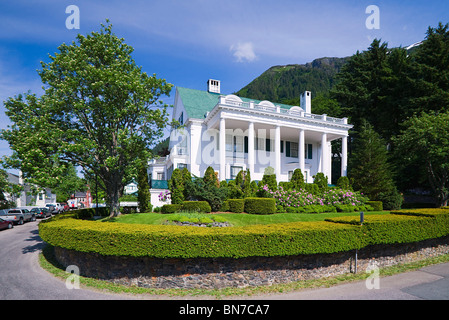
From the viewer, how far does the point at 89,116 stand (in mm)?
13562

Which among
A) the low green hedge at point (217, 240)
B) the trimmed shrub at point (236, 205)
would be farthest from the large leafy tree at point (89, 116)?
the trimmed shrub at point (236, 205)

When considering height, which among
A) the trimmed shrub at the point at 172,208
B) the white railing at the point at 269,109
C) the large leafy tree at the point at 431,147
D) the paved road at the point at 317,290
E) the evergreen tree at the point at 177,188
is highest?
the white railing at the point at 269,109

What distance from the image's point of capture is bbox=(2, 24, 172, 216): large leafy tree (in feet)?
38.3

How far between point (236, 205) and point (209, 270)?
1013 centimetres

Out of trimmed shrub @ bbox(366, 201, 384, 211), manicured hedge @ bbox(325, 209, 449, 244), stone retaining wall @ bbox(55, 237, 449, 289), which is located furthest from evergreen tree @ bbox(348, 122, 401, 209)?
stone retaining wall @ bbox(55, 237, 449, 289)

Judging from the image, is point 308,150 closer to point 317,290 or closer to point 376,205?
point 376,205

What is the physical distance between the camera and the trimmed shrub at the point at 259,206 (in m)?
17.3

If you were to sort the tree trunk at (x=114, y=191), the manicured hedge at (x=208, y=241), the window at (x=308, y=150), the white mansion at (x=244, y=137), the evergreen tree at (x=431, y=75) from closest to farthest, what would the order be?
the manicured hedge at (x=208, y=241), the tree trunk at (x=114, y=191), the white mansion at (x=244, y=137), the evergreen tree at (x=431, y=75), the window at (x=308, y=150)

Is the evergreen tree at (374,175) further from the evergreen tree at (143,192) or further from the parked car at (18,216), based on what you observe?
the parked car at (18,216)

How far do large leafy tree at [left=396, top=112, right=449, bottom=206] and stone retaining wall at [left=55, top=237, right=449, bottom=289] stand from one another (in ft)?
66.3

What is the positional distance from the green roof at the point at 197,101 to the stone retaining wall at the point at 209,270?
66.3 ft

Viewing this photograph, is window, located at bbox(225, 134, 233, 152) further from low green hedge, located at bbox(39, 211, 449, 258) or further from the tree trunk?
low green hedge, located at bbox(39, 211, 449, 258)
